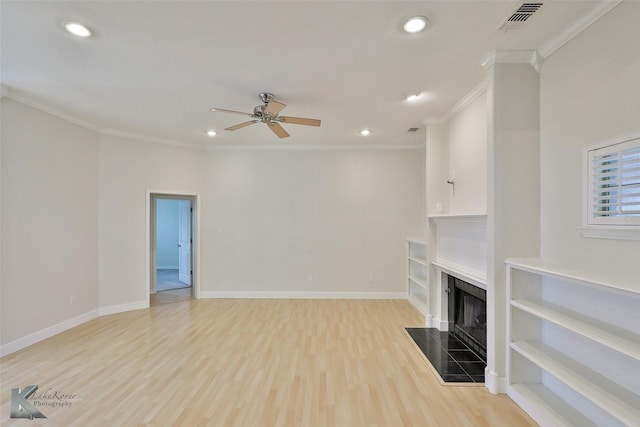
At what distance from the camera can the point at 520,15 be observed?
1930mm

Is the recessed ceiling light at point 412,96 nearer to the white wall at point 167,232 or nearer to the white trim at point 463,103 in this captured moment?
the white trim at point 463,103

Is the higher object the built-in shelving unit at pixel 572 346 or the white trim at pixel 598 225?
the white trim at pixel 598 225

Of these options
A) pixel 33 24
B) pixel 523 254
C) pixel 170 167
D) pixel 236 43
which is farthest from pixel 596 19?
pixel 170 167

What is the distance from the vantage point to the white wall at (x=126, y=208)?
4.50 meters

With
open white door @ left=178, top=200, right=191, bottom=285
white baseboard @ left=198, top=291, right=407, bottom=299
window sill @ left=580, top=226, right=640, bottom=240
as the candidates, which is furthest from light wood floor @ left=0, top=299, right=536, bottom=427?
open white door @ left=178, top=200, right=191, bottom=285

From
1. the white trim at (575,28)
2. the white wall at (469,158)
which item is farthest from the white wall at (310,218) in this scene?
the white trim at (575,28)

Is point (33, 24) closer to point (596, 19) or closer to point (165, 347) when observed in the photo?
point (165, 347)

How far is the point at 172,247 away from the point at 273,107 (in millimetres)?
7987

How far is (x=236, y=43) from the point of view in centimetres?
223

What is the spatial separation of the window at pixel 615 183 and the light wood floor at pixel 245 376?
1.59 metres

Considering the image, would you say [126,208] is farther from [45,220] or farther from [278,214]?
[278,214]

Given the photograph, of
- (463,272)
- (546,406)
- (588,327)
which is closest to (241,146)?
(463,272)

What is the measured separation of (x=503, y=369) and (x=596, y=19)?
272cm

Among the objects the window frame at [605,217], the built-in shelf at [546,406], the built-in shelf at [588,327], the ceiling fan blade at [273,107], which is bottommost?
the built-in shelf at [546,406]
